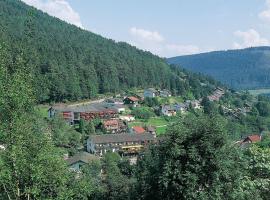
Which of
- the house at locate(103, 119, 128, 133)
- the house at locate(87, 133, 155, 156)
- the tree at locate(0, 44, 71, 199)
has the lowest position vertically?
the house at locate(87, 133, 155, 156)

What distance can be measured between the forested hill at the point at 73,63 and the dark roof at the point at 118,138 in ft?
29.2

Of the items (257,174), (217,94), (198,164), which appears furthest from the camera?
(217,94)

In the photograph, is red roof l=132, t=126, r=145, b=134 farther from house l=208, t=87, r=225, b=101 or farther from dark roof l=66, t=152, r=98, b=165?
house l=208, t=87, r=225, b=101

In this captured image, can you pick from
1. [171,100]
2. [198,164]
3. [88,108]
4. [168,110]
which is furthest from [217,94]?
[198,164]

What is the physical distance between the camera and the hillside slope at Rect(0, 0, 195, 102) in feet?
233

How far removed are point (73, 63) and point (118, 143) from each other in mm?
34282

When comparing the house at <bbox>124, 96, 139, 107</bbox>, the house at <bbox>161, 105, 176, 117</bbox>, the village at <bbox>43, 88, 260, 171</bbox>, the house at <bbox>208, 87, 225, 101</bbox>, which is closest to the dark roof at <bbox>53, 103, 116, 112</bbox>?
the village at <bbox>43, 88, 260, 171</bbox>

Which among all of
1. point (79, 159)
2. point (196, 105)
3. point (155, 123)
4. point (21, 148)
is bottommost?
point (79, 159)

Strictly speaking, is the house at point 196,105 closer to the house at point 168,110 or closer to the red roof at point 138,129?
the house at point 168,110

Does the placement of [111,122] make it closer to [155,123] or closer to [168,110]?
[155,123]

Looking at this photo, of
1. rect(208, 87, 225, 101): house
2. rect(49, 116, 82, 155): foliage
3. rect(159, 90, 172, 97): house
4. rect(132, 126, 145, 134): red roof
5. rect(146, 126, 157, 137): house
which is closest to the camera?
rect(49, 116, 82, 155): foliage

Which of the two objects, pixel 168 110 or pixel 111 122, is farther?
pixel 168 110

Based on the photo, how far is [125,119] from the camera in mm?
68562

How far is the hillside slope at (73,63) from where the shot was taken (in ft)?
233
